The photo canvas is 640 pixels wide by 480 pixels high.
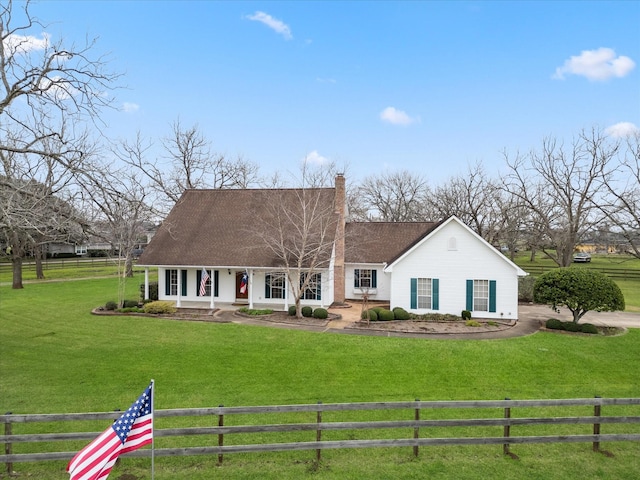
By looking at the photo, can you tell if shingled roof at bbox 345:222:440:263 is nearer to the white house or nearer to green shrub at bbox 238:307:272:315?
the white house

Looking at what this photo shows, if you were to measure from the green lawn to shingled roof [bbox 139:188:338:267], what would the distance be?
512 centimetres

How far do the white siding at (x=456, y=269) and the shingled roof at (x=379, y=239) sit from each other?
15.1 feet

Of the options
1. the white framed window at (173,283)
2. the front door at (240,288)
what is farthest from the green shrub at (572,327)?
the white framed window at (173,283)

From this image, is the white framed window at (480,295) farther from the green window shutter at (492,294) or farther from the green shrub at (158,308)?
the green shrub at (158,308)

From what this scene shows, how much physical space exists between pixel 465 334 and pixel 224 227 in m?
15.0

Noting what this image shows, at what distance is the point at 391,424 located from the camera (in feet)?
23.8

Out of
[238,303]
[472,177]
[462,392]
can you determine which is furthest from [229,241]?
[472,177]

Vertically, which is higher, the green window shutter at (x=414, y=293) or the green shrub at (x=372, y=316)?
the green window shutter at (x=414, y=293)

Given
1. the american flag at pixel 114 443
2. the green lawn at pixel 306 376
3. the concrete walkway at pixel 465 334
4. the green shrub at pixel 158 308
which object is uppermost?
the american flag at pixel 114 443

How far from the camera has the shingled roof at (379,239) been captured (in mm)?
27031

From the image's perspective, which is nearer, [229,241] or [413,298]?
[413,298]

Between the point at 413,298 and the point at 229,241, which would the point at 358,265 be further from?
the point at 229,241

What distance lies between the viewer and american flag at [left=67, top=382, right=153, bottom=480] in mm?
5066

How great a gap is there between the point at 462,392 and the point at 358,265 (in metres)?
16.1
